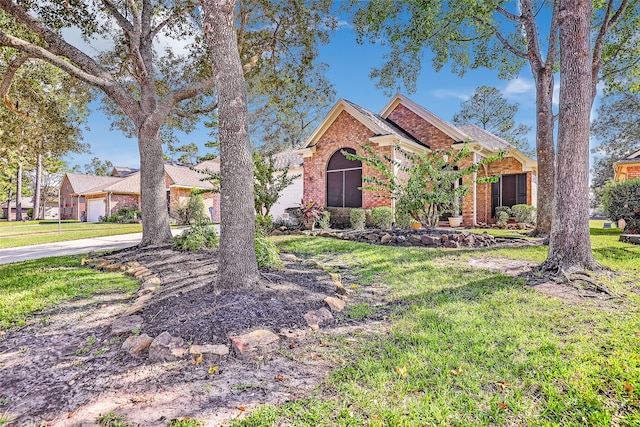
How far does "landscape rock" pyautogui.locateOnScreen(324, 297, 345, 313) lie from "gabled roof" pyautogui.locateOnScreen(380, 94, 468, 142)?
472 inches

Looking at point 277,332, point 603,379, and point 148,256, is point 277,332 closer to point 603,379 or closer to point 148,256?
point 603,379

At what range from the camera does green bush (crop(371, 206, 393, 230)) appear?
11.8m

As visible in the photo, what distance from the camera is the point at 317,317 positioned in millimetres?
3201

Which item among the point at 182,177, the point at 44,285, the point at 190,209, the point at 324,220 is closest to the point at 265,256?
the point at 44,285

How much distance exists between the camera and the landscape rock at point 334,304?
3520 millimetres

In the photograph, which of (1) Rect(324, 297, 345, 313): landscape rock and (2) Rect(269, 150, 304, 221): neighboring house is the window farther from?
Answer: (1) Rect(324, 297, 345, 313): landscape rock

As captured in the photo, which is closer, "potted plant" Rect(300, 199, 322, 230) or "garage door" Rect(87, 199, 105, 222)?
"potted plant" Rect(300, 199, 322, 230)

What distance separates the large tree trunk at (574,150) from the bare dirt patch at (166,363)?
375 centimetres

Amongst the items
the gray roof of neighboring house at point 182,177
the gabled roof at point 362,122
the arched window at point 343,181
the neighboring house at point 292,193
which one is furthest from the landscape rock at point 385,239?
the gray roof of neighboring house at point 182,177

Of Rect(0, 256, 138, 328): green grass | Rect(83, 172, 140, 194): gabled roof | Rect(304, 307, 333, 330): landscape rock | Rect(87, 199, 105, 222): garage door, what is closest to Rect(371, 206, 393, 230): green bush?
Rect(0, 256, 138, 328): green grass

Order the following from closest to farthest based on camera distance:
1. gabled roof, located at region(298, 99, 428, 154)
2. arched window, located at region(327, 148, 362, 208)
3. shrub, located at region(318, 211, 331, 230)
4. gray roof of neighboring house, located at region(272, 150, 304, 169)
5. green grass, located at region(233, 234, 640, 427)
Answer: green grass, located at region(233, 234, 640, 427) → shrub, located at region(318, 211, 331, 230) → gabled roof, located at region(298, 99, 428, 154) → arched window, located at region(327, 148, 362, 208) → gray roof of neighboring house, located at region(272, 150, 304, 169)

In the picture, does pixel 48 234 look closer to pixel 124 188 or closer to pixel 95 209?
pixel 124 188

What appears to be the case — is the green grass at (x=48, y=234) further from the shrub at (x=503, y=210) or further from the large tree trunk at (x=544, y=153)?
the shrub at (x=503, y=210)

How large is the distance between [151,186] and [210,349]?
6.07 m
